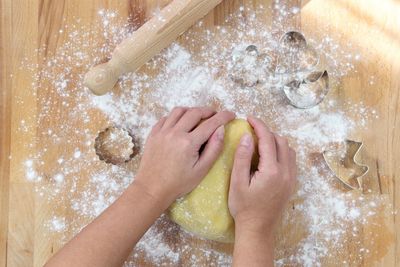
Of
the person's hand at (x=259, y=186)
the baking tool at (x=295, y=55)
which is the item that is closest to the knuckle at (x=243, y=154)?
the person's hand at (x=259, y=186)

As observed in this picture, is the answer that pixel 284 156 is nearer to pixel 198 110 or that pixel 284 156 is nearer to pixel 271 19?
pixel 198 110

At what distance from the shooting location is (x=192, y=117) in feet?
3.04

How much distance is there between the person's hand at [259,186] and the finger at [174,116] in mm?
134

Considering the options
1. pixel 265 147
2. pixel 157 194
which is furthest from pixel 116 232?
pixel 265 147

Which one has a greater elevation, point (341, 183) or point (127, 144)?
point (127, 144)

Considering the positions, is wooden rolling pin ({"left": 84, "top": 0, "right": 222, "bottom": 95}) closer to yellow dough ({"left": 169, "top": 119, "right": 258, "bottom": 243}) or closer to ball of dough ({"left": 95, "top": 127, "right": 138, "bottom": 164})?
ball of dough ({"left": 95, "top": 127, "right": 138, "bottom": 164})

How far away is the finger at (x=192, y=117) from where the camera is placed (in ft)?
3.01

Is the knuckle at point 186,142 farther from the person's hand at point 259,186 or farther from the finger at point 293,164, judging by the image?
the finger at point 293,164

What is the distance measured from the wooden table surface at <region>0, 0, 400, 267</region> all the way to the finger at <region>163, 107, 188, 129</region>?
200 mm

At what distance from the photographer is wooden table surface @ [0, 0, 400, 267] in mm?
985

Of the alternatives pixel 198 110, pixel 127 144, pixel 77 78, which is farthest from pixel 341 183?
pixel 77 78

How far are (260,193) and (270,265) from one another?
0.13 m

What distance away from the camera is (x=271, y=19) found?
1.00 meters

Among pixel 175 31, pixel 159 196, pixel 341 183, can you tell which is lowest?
pixel 341 183
